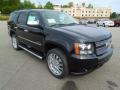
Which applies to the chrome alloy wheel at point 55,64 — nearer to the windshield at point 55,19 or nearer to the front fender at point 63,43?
the front fender at point 63,43

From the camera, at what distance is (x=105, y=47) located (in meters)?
4.18

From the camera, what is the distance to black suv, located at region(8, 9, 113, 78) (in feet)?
12.0

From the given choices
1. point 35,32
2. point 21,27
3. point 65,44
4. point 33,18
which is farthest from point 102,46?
point 21,27

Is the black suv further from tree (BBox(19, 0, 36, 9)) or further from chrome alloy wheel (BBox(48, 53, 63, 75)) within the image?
tree (BBox(19, 0, 36, 9))

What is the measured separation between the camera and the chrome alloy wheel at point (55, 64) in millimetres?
4259

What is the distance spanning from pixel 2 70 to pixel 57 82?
A: 1863mm

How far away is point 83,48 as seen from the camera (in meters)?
3.65

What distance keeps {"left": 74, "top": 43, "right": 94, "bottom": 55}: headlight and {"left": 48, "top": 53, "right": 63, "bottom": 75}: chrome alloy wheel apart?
662 mm

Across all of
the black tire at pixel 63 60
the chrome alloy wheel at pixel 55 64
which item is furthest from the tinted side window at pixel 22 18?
the black tire at pixel 63 60

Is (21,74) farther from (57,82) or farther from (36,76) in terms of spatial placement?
(57,82)

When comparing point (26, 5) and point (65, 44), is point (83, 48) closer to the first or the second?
point (65, 44)

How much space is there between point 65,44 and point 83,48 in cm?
44

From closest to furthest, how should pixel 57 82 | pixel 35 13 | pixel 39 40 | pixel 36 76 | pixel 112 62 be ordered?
pixel 57 82
pixel 36 76
pixel 39 40
pixel 35 13
pixel 112 62

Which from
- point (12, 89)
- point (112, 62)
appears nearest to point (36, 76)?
point (12, 89)
